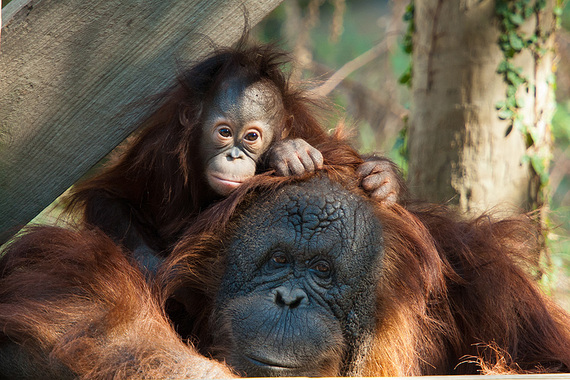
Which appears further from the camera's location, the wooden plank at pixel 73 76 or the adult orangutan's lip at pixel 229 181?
the adult orangutan's lip at pixel 229 181

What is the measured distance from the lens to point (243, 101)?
2.57m

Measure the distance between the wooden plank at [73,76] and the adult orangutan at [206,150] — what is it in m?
0.17

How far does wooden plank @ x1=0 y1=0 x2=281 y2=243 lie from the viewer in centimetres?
221

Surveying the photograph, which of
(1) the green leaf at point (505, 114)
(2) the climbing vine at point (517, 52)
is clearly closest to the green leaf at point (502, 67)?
(2) the climbing vine at point (517, 52)

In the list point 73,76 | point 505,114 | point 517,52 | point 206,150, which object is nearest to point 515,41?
point 517,52

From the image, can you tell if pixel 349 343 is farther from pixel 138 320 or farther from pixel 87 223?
pixel 87 223

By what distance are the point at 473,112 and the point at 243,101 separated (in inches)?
53.7

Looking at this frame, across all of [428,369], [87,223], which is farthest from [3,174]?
[428,369]

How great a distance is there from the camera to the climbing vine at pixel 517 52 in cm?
327

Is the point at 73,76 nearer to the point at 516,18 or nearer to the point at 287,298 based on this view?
the point at 287,298

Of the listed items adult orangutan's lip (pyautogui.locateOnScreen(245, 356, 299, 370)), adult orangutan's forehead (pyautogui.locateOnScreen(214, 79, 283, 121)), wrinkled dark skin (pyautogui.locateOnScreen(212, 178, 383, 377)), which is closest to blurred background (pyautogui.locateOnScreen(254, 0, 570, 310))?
adult orangutan's forehead (pyautogui.locateOnScreen(214, 79, 283, 121))

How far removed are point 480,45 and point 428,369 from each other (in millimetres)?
1703

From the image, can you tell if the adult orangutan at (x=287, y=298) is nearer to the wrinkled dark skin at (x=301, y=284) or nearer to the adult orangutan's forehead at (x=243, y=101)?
the wrinkled dark skin at (x=301, y=284)

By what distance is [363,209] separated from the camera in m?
2.28
